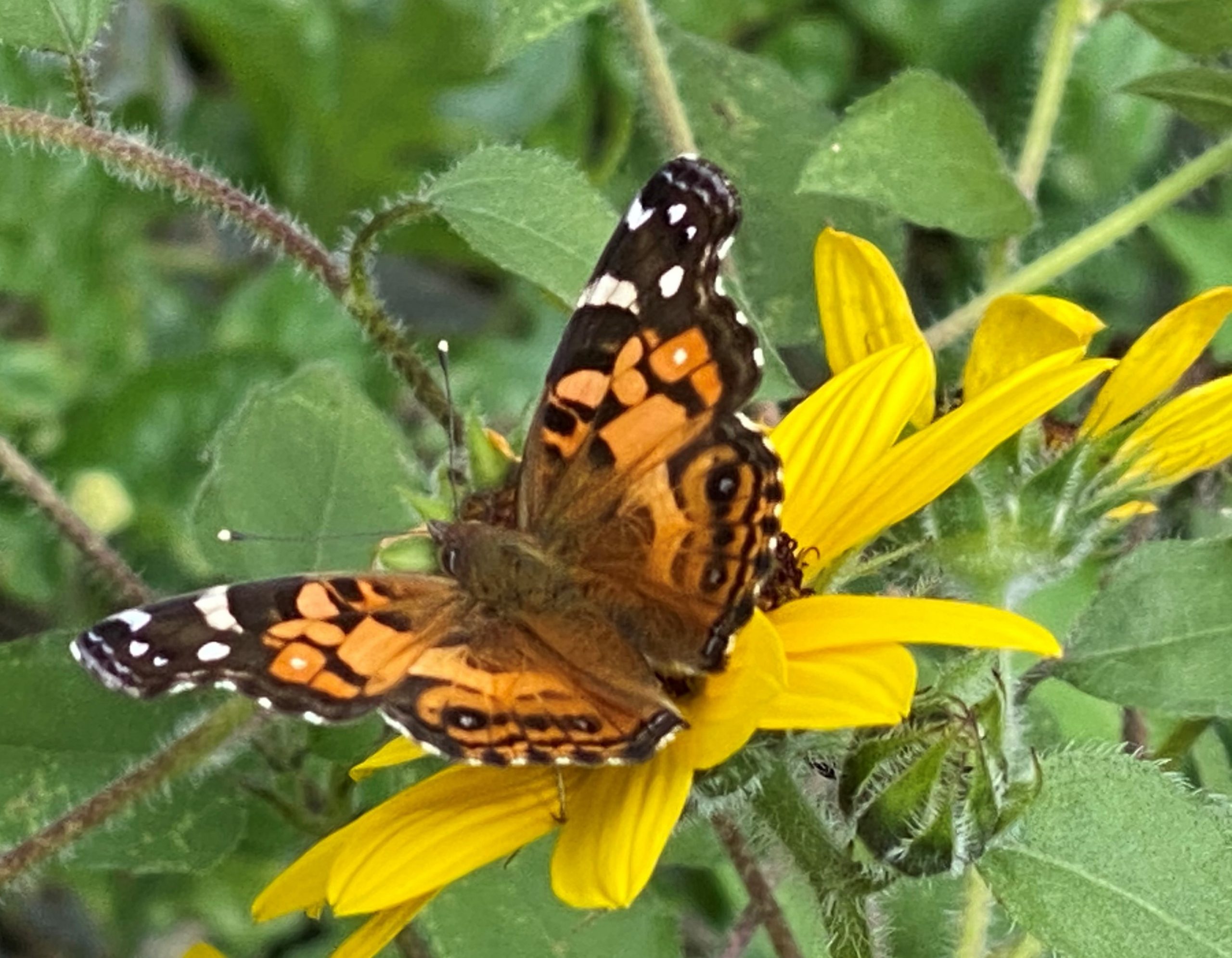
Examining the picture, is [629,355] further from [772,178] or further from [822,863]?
[772,178]

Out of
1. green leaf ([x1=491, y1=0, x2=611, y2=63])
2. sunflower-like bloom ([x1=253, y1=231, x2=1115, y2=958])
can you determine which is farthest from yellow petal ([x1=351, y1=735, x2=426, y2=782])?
green leaf ([x1=491, y1=0, x2=611, y2=63])

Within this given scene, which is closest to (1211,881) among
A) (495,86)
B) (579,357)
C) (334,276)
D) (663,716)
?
(663,716)

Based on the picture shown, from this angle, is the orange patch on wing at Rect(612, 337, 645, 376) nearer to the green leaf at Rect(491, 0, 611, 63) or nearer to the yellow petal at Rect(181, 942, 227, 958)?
the green leaf at Rect(491, 0, 611, 63)

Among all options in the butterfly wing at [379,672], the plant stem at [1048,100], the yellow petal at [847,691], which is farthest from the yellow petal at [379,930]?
the plant stem at [1048,100]

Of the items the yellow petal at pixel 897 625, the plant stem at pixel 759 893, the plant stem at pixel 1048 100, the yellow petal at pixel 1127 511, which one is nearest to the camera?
the yellow petal at pixel 897 625

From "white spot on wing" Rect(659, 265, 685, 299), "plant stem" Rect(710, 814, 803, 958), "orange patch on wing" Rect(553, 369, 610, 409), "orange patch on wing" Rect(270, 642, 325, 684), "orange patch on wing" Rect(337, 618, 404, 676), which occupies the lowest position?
"plant stem" Rect(710, 814, 803, 958)

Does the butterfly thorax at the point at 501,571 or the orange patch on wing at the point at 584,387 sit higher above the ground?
the orange patch on wing at the point at 584,387

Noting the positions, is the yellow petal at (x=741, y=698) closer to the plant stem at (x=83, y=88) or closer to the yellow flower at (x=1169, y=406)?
the yellow flower at (x=1169, y=406)
